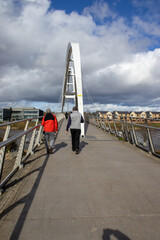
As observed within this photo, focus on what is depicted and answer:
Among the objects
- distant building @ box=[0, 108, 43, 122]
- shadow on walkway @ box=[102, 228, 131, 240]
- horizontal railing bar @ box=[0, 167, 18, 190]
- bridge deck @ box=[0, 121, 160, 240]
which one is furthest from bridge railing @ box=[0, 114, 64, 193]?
distant building @ box=[0, 108, 43, 122]

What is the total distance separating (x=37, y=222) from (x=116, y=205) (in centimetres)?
118

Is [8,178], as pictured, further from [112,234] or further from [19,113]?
[19,113]

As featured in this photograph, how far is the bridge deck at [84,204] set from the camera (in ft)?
7.11

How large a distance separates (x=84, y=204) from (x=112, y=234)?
28.5 inches

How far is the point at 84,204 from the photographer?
2779 millimetres

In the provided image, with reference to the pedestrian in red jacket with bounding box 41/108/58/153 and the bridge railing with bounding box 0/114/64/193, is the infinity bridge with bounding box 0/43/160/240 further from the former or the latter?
the pedestrian in red jacket with bounding box 41/108/58/153

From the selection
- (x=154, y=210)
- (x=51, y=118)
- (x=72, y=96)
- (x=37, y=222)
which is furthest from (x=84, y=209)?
(x=72, y=96)

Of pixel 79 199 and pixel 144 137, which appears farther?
pixel 144 137

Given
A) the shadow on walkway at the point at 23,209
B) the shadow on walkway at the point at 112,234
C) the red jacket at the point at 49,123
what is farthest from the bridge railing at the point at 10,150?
the shadow on walkway at the point at 112,234

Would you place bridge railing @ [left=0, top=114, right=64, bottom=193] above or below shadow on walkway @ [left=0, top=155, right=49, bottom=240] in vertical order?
above

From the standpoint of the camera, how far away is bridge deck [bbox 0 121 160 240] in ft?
7.11

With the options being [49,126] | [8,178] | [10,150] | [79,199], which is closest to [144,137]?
[49,126]

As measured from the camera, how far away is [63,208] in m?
2.67

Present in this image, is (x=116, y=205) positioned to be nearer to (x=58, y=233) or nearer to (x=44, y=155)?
(x=58, y=233)
